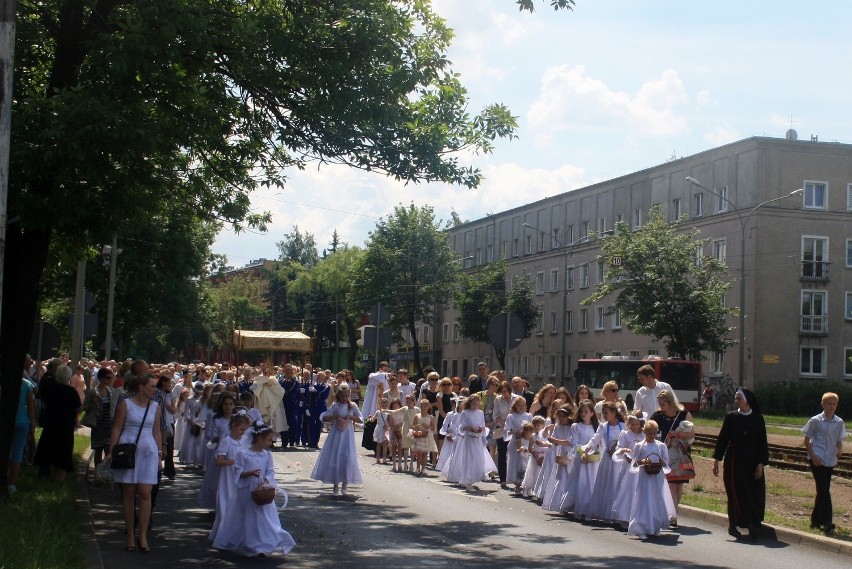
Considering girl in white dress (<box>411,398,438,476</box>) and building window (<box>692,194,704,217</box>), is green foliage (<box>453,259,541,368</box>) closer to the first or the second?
building window (<box>692,194,704,217</box>)

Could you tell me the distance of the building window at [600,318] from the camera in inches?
2827

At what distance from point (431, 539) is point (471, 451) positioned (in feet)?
22.3

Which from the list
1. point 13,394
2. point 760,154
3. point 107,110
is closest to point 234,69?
point 107,110

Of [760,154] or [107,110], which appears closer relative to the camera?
[107,110]

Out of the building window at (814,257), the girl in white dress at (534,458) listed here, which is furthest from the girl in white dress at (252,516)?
the building window at (814,257)

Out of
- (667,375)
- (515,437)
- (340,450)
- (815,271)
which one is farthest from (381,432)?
(815,271)

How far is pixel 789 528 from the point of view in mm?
13805

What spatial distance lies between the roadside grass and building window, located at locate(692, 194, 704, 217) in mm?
51846

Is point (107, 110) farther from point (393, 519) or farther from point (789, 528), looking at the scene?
point (789, 528)

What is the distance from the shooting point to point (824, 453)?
13.9 metres

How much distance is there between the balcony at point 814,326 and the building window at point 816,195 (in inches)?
224

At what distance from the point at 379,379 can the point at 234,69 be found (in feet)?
40.4

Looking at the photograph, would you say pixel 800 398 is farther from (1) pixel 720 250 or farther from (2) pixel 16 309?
(2) pixel 16 309

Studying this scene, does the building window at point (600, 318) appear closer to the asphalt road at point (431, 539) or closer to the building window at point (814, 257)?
the building window at point (814, 257)
